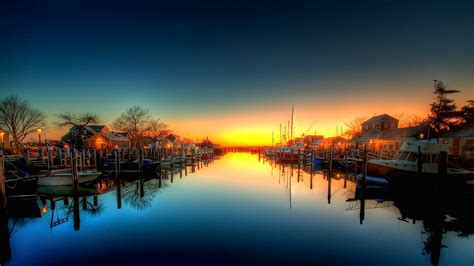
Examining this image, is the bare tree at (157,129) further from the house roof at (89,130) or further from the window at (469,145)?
the window at (469,145)

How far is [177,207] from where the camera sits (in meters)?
15.1

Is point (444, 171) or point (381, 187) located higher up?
point (444, 171)

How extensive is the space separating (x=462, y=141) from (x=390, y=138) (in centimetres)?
1074

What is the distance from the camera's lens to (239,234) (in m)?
10.3

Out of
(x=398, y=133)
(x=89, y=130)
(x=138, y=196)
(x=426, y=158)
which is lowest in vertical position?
(x=138, y=196)

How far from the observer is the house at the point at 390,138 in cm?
3603

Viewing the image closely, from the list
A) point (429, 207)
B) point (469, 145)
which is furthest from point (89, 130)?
point (469, 145)

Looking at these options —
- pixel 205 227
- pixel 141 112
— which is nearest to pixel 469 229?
pixel 205 227

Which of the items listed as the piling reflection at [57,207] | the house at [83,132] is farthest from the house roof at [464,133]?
the house at [83,132]

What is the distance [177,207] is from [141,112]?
51978 millimetres

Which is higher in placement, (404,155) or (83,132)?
(83,132)

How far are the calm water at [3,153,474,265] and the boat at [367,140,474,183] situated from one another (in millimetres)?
2418

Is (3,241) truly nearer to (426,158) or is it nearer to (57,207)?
(57,207)

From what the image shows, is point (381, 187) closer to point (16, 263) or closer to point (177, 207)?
point (177, 207)
